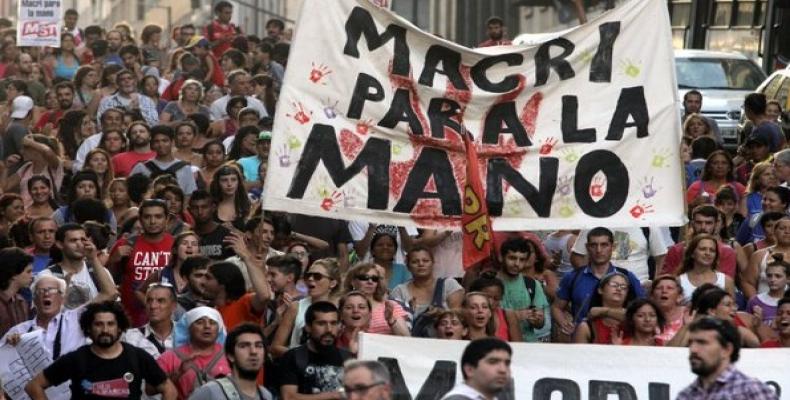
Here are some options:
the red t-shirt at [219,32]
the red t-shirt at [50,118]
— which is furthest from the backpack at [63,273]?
the red t-shirt at [219,32]

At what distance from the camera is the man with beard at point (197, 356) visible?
13.9m

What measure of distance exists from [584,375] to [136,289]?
3349 mm

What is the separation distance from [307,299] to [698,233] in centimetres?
345

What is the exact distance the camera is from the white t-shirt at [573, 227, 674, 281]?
1772 cm

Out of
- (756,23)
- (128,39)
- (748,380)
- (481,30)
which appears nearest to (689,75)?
(756,23)

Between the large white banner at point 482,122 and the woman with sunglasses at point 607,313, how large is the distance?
555 millimetres

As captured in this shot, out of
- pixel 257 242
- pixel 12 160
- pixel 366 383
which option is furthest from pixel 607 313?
pixel 12 160

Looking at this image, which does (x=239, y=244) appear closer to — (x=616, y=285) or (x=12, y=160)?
(x=616, y=285)

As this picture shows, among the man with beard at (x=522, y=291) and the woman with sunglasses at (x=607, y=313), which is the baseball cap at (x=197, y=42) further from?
the woman with sunglasses at (x=607, y=313)

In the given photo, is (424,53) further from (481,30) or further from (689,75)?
(481,30)

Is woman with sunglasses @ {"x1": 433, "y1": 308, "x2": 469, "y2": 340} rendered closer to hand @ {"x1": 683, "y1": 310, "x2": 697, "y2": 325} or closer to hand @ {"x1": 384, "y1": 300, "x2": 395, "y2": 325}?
hand @ {"x1": 384, "y1": 300, "x2": 395, "y2": 325}

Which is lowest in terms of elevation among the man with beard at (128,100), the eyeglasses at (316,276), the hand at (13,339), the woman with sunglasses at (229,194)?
the hand at (13,339)

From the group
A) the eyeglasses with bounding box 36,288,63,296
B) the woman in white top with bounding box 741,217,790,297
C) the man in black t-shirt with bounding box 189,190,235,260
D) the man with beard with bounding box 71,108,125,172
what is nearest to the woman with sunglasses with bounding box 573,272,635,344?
the woman in white top with bounding box 741,217,790,297

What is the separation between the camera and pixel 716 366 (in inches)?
436
